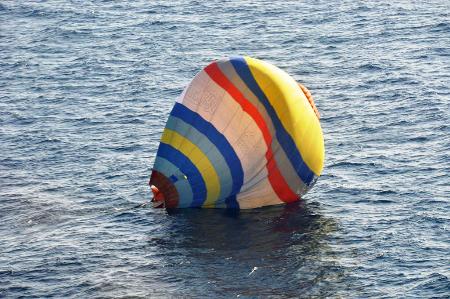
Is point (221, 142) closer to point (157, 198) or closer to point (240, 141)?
point (240, 141)

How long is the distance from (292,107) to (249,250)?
1336 cm

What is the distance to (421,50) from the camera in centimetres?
16012

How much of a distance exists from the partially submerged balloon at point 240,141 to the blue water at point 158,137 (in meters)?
2.10

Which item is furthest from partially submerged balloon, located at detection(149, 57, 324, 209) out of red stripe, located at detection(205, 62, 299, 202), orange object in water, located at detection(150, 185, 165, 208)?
orange object in water, located at detection(150, 185, 165, 208)

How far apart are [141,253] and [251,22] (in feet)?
267

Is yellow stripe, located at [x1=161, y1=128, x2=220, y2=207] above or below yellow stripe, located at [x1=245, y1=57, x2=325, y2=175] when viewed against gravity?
below

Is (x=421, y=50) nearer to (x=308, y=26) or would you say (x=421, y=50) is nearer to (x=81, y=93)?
(x=308, y=26)

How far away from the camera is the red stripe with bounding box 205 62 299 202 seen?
10775 centimetres

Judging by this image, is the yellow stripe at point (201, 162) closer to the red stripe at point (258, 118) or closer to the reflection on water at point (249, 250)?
the reflection on water at point (249, 250)

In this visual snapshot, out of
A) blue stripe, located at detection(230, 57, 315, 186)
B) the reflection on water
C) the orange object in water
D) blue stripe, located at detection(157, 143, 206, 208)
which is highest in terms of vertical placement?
blue stripe, located at detection(230, 57, 315, 186)

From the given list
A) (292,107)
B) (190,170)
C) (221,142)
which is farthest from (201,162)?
(292,107)

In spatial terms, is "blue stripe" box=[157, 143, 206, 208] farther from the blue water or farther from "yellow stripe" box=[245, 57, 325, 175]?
"yellow stripe" box=[245, 57, 325, 175]

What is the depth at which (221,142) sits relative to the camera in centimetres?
10856

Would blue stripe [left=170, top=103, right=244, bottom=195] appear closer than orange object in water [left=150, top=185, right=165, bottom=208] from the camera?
Yes
